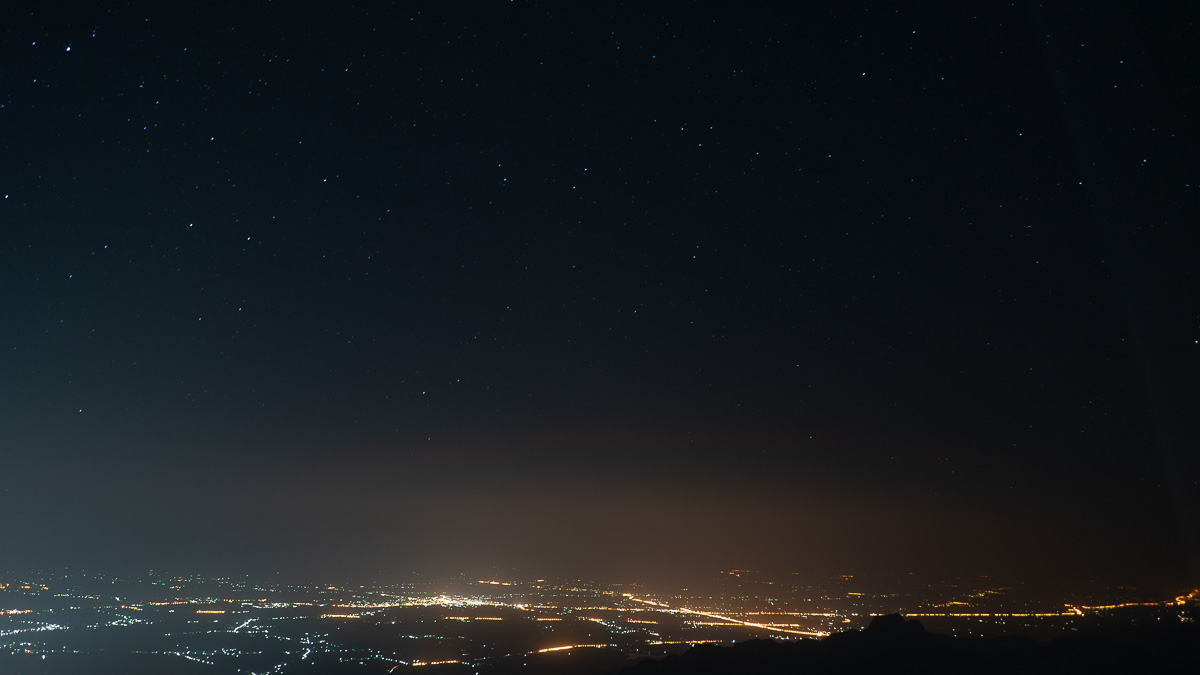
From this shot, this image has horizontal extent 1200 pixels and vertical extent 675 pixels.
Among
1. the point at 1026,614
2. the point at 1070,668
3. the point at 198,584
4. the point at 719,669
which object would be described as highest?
the point at 1070,668

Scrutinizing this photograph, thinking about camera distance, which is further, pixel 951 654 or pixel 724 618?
pixel 724 618

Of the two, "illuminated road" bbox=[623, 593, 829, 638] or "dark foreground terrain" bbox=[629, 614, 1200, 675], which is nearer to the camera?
"dark foreground terrain" bbox=[629, 614, 1200, 675]

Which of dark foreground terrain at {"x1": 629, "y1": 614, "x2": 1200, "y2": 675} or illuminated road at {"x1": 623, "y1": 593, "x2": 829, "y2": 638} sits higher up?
dark foreground terrain at {"x1": 629, "y1": 614, "x2": 1200, "y2": 675}

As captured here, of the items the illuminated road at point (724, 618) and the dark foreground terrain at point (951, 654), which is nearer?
the dark foreground terrain at point (951, 654)

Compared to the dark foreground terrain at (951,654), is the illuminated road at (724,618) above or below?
below

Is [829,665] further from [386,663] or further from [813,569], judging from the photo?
[813,569]

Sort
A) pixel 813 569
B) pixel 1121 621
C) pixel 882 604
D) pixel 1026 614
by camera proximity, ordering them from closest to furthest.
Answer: pixel 1121 621 < pixel 1026 614 < pixel 882 604 < pixel 813 569

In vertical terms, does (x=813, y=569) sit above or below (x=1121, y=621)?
below

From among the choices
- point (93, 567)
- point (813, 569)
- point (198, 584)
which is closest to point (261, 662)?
point (198, 584)

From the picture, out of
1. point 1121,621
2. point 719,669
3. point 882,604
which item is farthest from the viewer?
point 882,604

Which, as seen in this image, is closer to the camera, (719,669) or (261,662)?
(719,669)

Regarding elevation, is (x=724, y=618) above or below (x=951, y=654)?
below
